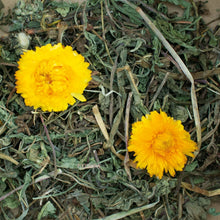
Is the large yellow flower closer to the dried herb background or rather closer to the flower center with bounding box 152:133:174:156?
the dried herb background

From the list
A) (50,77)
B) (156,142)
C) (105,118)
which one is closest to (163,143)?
(156,142)

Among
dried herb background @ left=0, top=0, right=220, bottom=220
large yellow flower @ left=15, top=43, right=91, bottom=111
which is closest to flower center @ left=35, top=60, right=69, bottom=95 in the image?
large yellow flower @ left=15, top=43, right=91, bottom=111

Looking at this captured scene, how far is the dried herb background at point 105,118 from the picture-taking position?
44.9 inches

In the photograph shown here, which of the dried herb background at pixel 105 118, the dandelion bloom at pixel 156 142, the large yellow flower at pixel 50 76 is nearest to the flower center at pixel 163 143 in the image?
the dandelion bloom at pixel 156 142

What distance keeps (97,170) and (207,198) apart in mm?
487

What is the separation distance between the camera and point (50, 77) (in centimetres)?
101

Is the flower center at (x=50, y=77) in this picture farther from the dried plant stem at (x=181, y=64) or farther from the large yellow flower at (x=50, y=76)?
the dried plant stem at (x=181, y=64)

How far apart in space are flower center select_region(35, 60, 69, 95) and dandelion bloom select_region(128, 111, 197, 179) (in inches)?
13.2

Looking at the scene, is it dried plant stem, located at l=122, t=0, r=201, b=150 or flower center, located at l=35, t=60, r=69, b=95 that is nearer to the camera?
flower center, located at l=35, t=60, r=69, b=95

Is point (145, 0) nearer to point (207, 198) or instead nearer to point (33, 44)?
point (33, 44)

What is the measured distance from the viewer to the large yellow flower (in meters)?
1.01

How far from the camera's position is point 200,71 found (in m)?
1.21

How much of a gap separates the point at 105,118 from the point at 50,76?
1.01 feet

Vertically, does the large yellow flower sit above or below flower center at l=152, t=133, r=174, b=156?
above
